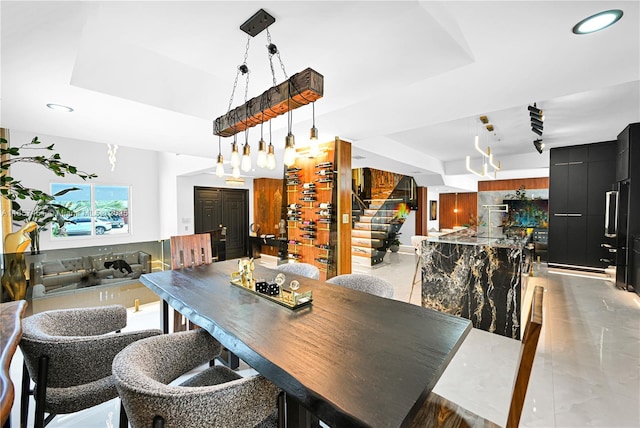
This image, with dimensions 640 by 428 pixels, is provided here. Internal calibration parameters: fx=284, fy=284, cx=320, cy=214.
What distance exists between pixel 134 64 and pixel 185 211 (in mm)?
5720

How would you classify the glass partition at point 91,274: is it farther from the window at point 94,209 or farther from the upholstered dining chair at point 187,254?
the window at point 94,209

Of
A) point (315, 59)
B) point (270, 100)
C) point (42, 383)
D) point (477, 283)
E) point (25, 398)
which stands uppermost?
point (315, 59)

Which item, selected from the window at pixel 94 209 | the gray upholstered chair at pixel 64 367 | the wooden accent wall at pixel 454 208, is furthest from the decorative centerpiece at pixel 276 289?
the wooden accent wall at pixel 454 208

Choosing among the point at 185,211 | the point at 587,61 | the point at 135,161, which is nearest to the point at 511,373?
the point at 587,61

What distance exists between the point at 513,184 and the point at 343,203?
891 centimetres

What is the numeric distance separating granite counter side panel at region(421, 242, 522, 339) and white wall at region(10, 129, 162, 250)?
727cm

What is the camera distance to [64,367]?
1438 mm

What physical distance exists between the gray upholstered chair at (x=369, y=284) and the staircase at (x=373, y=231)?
190 inches

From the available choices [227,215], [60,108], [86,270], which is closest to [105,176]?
[227,215]

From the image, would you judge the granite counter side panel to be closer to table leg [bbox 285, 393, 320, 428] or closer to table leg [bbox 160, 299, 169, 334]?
table leg [bbox 285, 393, 320, 428]

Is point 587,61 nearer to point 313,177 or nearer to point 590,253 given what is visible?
point 313,177

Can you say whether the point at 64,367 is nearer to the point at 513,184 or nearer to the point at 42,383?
the point at 42,383

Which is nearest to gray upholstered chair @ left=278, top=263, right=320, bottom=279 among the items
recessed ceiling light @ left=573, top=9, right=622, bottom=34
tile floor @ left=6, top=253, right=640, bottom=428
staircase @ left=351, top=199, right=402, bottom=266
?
tile floor @ left=6, top=253, right=640, bottom=428

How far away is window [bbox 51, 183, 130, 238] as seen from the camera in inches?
255
